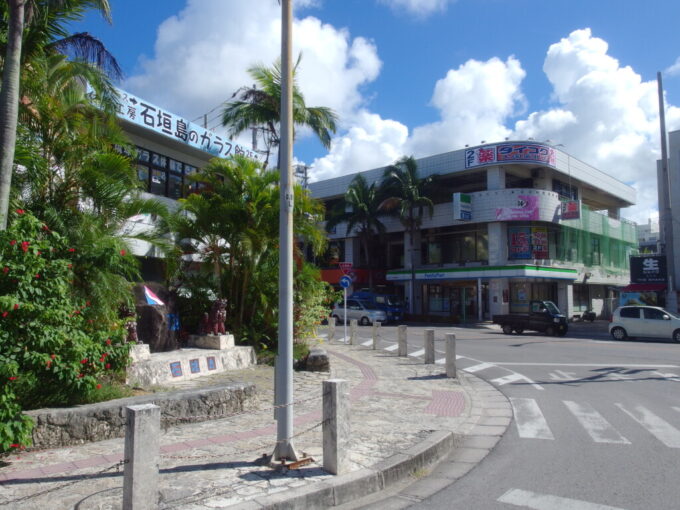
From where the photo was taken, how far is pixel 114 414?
6641mm

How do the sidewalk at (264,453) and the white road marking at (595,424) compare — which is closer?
the sidewalk at (264,453)

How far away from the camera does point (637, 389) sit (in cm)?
1089

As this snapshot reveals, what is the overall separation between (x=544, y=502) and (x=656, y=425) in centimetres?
401

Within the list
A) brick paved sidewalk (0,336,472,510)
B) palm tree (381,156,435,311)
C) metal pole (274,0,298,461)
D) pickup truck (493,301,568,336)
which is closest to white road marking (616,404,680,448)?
brick paved sidewalk (0,336,472,510)

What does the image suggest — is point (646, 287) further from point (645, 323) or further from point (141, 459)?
point (141, 459)

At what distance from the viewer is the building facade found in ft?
118

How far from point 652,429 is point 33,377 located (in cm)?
808

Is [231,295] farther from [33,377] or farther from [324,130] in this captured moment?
[324,130]

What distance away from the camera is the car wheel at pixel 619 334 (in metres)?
23.5

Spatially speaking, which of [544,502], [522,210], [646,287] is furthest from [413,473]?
[522,210]

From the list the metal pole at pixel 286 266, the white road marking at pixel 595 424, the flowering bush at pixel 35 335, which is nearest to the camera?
the flowering bush at pixel 35 335

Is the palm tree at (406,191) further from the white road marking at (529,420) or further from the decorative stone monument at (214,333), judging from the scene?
the white road marking at (529,420)

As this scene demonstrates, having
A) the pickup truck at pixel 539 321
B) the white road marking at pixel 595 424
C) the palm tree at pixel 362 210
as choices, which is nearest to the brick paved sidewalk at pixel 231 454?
the white road marking at pixel 595 424

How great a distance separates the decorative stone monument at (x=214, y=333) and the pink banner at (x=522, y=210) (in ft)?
Result: 91.0
